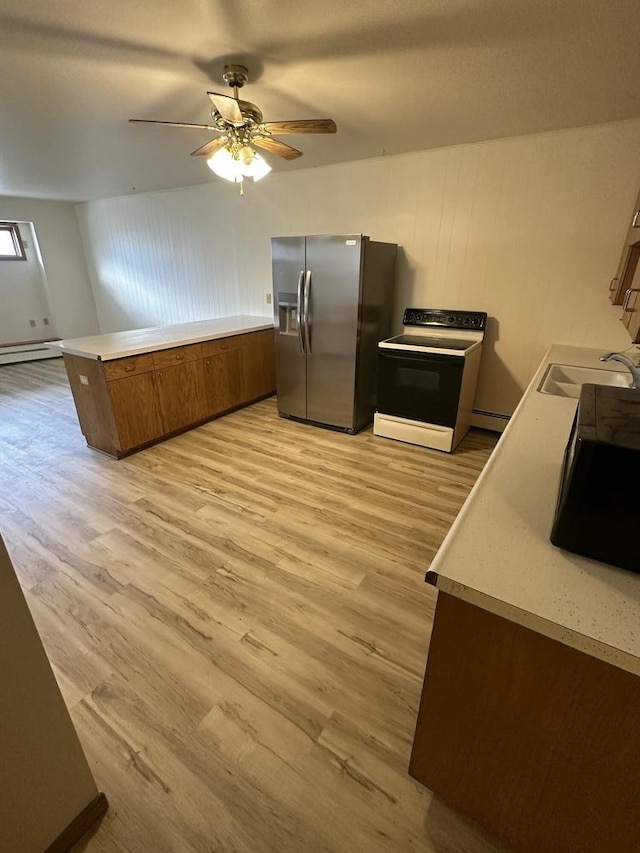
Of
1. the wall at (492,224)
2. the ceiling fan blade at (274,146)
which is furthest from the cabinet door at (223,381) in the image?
the ceiling fan blade at (274,146)

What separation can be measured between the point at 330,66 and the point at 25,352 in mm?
6462

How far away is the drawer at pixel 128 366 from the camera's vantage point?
2.82 m

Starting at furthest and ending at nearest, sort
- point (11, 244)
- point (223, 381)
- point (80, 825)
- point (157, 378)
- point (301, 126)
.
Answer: point (11, 244) → point (223, 381) → point (157, 378) → point (301, 126) → point (80, 825)

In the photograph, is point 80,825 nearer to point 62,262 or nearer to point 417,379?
point 417,379

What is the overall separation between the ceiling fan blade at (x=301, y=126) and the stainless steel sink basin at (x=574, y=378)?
1797 millimetres

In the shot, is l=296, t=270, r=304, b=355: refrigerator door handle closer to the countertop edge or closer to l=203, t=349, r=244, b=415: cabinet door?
l=203, t=349, r=244, b=415: cabinet door

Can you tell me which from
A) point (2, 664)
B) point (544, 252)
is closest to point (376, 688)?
point (2, 664)

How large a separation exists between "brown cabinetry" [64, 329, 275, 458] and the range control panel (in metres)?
1.64

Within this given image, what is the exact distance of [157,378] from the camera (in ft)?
10.5

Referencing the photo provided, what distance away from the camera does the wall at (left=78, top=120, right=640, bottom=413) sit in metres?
2.69

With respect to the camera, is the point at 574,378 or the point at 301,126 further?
the point at 574,378

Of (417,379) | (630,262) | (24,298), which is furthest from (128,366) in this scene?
(24,298)

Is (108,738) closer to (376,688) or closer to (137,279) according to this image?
(376,688)

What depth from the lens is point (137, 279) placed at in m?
5.91
